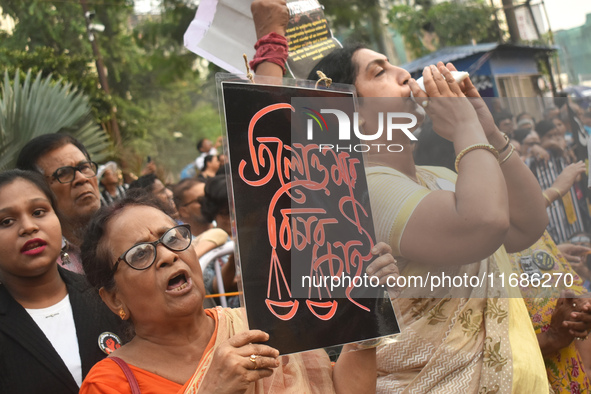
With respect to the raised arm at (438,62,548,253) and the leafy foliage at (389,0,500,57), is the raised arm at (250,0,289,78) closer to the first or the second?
the raised arm at (438,62,548,253)

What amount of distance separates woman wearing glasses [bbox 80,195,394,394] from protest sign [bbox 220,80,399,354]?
12 cm

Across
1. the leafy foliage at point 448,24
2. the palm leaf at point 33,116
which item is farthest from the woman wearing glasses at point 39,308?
the leafy foliage at point 448,24

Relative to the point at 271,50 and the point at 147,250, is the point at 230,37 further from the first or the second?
the point at 147,250

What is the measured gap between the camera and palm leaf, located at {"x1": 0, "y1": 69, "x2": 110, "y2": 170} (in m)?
4.65

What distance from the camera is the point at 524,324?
72.9 inches

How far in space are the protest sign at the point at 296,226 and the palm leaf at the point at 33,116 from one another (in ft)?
10.9

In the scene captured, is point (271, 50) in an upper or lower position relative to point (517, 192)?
upper

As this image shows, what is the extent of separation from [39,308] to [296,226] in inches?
46.6

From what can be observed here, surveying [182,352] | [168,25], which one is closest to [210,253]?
[182,352]

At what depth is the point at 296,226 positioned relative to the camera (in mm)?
1590

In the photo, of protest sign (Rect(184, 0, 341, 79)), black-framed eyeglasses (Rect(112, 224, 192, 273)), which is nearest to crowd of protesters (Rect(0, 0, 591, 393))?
black-framed eyeglasses (Rect(112, 224, 192, 273))

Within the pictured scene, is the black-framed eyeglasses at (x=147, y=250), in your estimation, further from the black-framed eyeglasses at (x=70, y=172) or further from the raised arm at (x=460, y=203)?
the black-framed eyeglasses at (x=70, y=172)

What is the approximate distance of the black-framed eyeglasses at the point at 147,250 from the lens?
1.75 meters

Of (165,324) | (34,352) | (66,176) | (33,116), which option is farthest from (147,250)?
(33,116)
